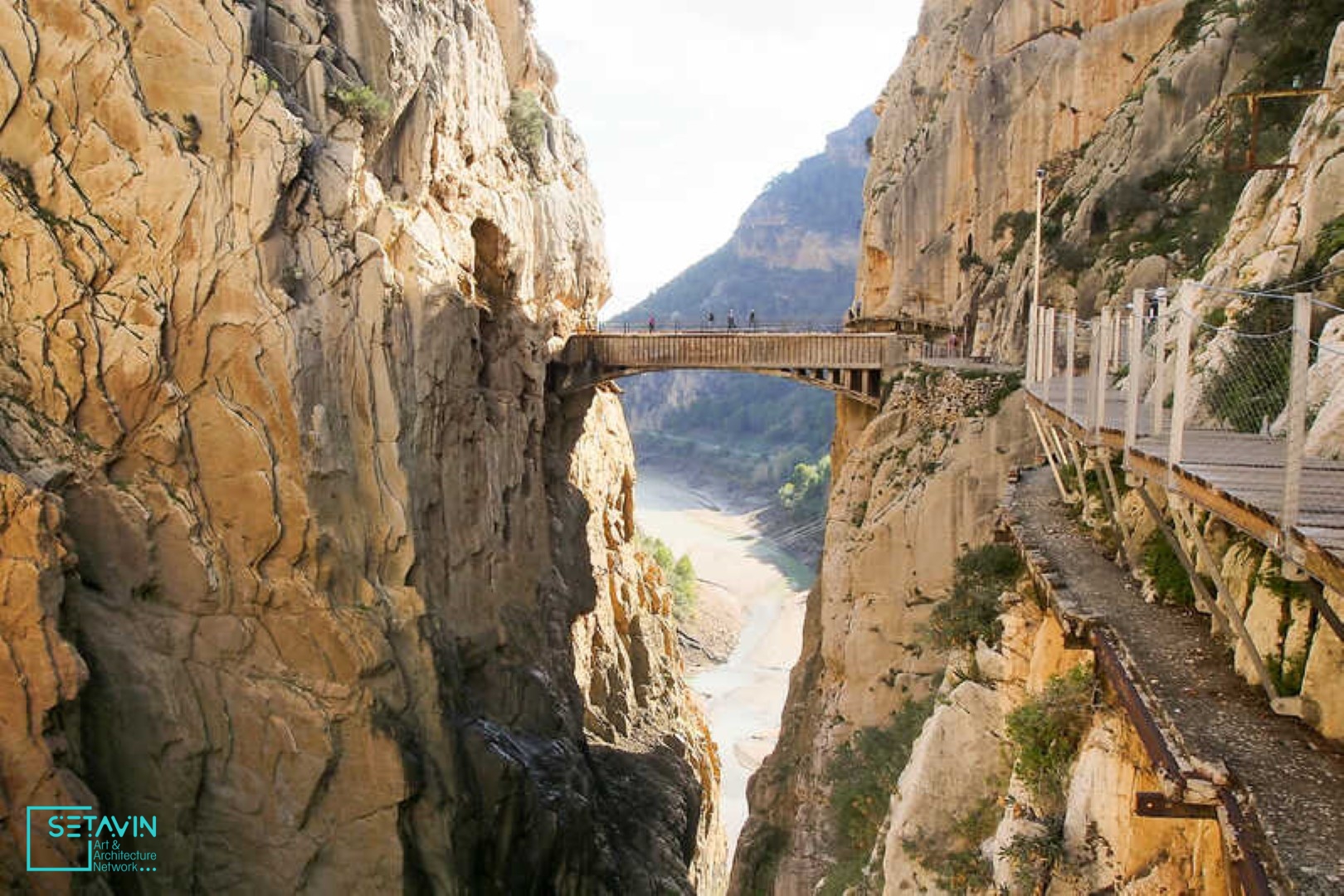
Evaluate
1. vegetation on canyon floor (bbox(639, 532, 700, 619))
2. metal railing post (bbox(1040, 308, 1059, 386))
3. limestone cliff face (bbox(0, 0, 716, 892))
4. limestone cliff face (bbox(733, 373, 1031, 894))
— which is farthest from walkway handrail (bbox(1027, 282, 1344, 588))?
vegetation on canyon floor (bbox(639, 532, 700, 619))

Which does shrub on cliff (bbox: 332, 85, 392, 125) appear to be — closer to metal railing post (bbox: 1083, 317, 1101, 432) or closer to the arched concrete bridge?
the arched concrete bridge

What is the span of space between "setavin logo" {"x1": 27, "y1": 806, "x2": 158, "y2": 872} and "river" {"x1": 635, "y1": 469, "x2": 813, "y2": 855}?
17840 millimetres

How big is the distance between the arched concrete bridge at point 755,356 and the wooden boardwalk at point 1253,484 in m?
16.0

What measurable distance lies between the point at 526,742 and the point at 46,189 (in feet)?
50.1

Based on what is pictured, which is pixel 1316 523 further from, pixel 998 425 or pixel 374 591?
pixel 374 591

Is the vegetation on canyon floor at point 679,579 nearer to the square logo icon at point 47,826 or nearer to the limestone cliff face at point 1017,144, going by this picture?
the limestone cliff face at point 1017,144

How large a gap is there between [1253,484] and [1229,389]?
337cm

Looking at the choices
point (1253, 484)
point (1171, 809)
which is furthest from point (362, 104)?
point (1171, 809)

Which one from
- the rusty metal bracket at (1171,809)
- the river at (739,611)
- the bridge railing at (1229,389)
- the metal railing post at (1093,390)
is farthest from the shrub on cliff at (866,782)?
the river at (739,611)

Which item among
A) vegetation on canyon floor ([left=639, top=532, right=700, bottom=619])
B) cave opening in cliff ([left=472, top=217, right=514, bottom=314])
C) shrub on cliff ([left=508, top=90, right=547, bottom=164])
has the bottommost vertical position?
vegetation on canyon floor ([left=639, top=532, right=700, bottom=619])

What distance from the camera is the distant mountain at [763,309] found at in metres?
111

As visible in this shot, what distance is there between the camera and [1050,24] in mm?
26281

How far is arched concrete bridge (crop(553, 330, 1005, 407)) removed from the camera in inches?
962

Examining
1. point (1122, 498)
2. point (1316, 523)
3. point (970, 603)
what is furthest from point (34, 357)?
point (1316, 523)
